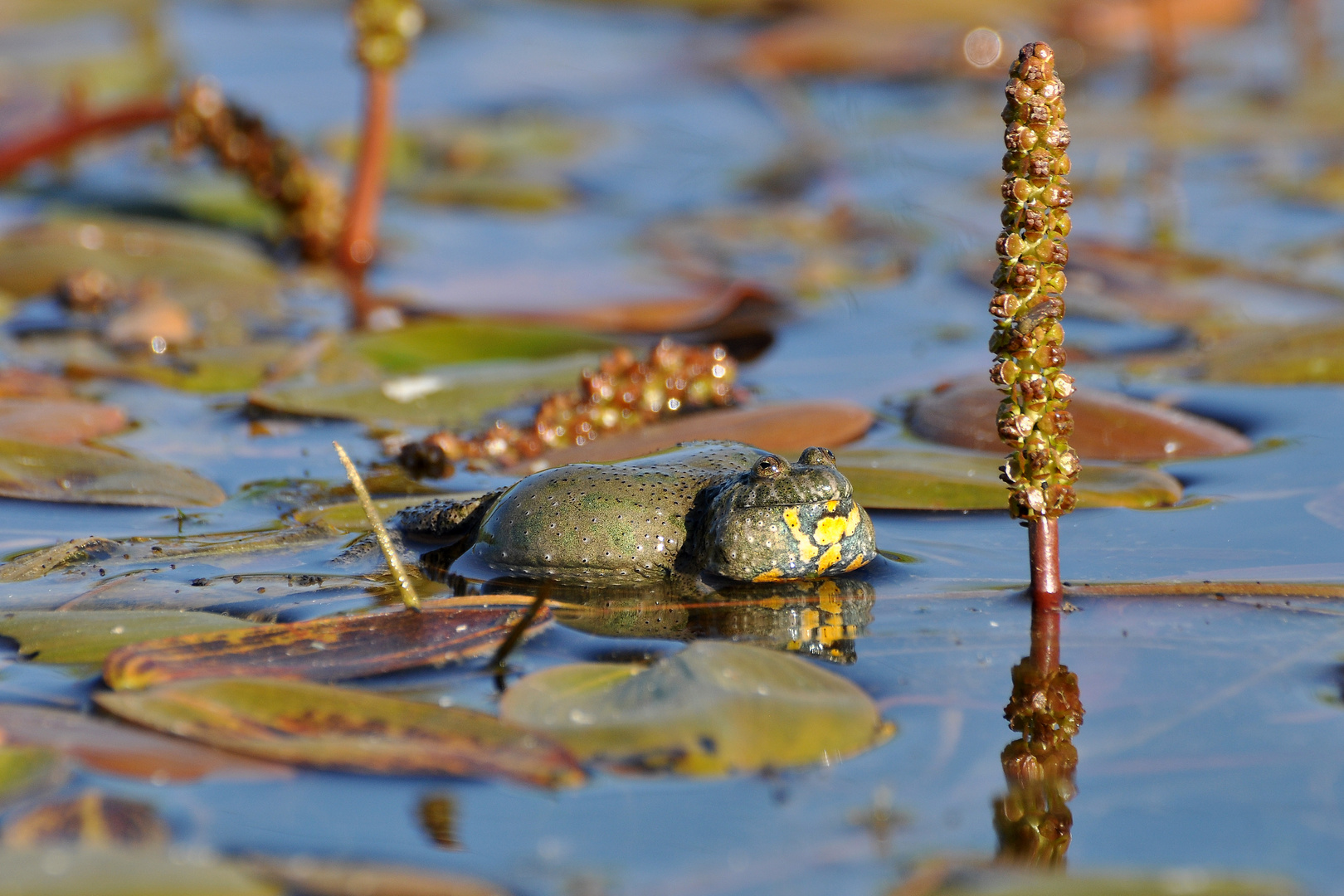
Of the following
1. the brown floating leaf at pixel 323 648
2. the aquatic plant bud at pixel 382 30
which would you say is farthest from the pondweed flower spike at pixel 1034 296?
the aquatic plant bud at pixel 382 30

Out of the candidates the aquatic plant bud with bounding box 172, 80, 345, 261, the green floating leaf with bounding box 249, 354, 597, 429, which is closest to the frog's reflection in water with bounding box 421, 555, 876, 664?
the green floating leaf with bounding box 249, 354, 597, 429

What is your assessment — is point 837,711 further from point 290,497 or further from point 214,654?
point 290,497

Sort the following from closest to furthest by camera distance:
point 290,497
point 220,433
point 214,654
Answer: point 214,654 → point 290,497 → point 220,433

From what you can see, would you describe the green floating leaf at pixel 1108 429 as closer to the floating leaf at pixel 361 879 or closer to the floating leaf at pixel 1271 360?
the floating leaf at pixel 1271 360

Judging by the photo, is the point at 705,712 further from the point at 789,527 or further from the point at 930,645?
the point at 789,527

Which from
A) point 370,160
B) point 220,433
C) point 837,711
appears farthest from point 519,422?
point 837,711

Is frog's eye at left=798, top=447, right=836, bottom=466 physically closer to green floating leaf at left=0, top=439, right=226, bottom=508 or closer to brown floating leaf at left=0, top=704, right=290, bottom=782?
brown floating leaf at left=0, top=704, right=290, bottom=782

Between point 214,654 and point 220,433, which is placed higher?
point 220,433
